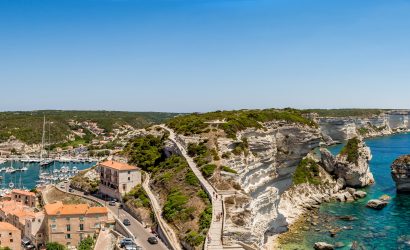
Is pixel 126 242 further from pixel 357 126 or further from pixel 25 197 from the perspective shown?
pixel 357 126

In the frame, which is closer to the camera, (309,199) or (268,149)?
(268,149)

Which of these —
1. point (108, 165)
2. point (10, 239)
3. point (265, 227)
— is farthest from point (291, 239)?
point (10, 239)

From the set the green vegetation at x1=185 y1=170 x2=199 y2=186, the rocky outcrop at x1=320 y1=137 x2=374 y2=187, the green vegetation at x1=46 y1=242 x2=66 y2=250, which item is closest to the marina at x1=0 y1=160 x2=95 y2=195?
the green vegetation at x1=46 y1=242 x2=66 y2=250

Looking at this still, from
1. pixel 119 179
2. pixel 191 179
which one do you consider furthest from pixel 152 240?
pixel 119 179

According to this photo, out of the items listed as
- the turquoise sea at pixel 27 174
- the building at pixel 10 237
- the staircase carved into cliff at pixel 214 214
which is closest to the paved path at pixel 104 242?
the building at pixel 10 237

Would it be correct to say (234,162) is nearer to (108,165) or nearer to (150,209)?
(150,209)
